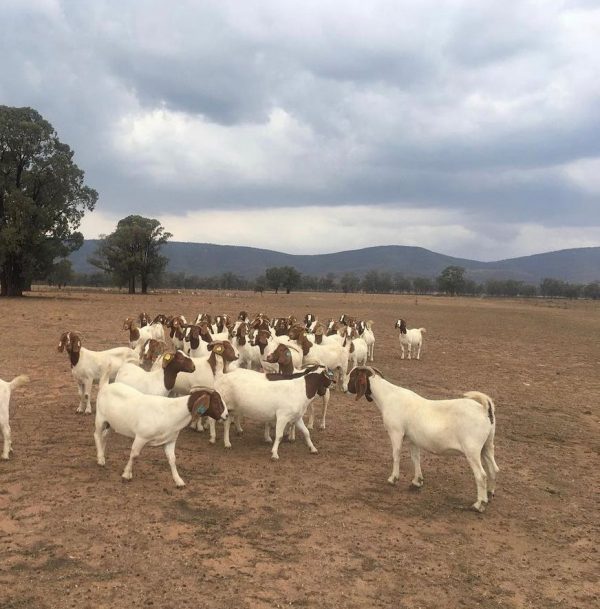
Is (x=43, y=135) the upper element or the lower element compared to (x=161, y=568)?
upper

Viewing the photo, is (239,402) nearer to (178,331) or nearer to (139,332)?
(178,331)

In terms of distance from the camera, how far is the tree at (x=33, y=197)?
43031 mm

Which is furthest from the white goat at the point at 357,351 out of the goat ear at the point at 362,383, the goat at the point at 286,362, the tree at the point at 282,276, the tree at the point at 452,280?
the tree at the point at 452,280

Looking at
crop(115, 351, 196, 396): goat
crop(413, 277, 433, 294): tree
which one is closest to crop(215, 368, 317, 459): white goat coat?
crop(115, 351, 196, 396): goat

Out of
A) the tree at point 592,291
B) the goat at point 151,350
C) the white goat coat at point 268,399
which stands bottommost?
the white goat coat at point 268,399

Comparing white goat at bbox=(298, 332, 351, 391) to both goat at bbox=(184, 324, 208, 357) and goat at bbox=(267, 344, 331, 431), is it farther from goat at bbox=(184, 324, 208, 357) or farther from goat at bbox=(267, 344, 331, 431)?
goat at bbox=(184, 324, 208, 357)

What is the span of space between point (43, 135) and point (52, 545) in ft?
157

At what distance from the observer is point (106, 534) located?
18.5 feet

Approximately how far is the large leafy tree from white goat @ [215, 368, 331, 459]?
65.1m

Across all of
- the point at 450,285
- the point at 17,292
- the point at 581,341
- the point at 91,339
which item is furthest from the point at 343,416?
the point at 450,285

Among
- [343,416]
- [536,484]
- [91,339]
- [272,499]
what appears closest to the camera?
[272,499]

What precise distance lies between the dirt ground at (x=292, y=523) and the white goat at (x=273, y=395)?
601 millimetres

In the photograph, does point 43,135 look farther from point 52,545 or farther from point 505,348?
point 52,545

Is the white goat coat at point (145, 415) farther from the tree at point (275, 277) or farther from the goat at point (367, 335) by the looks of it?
the tree at point (275, 277)
